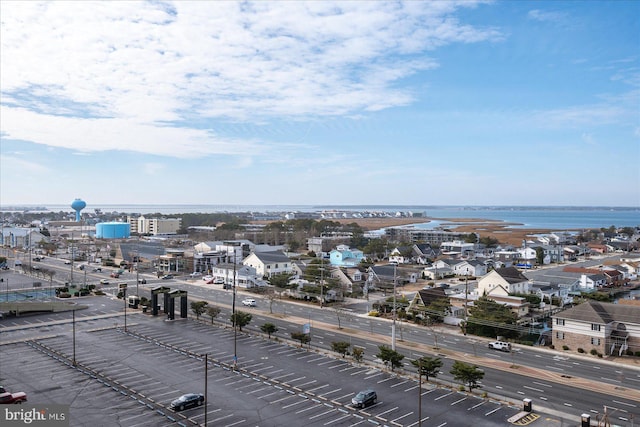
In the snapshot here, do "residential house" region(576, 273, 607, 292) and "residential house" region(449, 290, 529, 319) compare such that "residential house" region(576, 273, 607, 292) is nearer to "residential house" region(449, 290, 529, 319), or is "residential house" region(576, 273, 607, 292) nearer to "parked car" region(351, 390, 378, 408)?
"residential house" region(449, 290, 529, 319)

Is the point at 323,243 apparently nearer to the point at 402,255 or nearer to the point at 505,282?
the point at 402,255

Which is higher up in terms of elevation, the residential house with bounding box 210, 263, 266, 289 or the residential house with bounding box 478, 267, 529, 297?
the residential house with bounding box 478, 267, 529, 297

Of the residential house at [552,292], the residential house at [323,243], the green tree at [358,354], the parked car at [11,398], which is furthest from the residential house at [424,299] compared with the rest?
the residential house at [323,243]

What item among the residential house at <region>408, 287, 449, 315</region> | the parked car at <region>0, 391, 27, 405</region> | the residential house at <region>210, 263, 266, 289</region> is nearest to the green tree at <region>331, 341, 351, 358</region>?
the residential house at <region>408, 287, 449, 315</region>

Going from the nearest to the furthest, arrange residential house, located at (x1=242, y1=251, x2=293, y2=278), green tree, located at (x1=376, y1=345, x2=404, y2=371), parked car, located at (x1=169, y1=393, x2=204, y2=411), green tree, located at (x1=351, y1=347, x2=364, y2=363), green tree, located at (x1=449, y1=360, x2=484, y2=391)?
parked car, located at (x1=169, y1=393, x2=204, y2=411) → green tree, located at (x1=449, y1=360, x2=484, y2=391) → green tree, located at (x1=376, y1=345, x2=404, y2=371) → green tree, located at (x1=351, y1=347, x2=364, y2=363) → residential house, located at (x1=242, y1=251, x2=293, y2=278)

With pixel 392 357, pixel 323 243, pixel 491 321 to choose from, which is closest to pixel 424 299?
pixel 491 321

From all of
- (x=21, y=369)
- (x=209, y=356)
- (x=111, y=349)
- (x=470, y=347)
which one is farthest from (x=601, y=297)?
(x=21, y=369)

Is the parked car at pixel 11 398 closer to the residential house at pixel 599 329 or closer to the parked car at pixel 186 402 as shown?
A: the parked car at pixel 186 402

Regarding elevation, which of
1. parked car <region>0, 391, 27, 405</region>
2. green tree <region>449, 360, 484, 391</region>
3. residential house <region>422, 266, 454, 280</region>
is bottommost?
residential house <region>422, 266, 454, 280</region>
